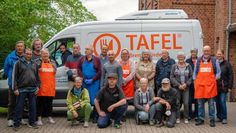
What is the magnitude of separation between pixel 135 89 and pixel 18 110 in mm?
3243

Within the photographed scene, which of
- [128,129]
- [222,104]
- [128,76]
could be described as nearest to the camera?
[128,129]

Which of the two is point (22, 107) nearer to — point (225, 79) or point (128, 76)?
point (128, 76)

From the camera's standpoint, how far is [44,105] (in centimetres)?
1295

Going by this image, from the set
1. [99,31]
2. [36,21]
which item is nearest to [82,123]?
[99,31]

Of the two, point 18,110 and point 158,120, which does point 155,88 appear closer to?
point 158,120

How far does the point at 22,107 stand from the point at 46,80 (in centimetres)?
104

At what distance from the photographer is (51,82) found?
12680 millimetres

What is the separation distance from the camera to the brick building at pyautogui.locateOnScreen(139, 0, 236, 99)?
21.9 m

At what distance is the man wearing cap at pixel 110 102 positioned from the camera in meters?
12.3

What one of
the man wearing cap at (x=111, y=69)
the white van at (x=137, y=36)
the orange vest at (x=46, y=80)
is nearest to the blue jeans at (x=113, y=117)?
the man wearing cap at (x=111, y=69)

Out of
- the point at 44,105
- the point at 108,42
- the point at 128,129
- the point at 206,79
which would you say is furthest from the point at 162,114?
the point at 44,105

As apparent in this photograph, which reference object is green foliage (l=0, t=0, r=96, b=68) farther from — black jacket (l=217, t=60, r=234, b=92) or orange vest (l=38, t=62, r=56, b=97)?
black jacket (l=217, t=60, r=234, b=92)

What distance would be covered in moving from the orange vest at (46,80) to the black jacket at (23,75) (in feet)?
2.12

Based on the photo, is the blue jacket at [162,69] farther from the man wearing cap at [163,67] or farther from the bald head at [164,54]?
the bald head at [164,54]
